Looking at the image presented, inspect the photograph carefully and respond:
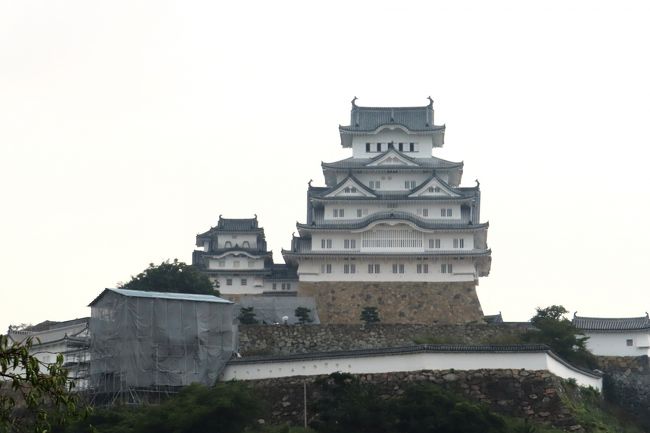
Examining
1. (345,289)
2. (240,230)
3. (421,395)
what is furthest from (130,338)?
(240,230)

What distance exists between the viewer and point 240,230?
202 ft

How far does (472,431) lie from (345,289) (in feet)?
65.6

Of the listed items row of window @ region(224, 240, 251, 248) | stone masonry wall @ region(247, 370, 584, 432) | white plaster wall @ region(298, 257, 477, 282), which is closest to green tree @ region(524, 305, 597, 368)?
stone masonry wall @ region(247, 370, 584, 432)

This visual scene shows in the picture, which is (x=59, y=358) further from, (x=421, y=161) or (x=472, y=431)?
(x=421, y=161)

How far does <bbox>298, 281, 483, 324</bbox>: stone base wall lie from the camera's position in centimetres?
4878

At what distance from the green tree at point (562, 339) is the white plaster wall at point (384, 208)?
1215 cm

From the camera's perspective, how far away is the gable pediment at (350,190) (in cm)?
5197

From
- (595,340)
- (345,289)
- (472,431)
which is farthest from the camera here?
(345,289)

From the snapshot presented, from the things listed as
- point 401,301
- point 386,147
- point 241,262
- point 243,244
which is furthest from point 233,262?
point 401,301

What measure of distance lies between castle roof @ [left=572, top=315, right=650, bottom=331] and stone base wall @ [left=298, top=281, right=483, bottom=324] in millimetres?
6893

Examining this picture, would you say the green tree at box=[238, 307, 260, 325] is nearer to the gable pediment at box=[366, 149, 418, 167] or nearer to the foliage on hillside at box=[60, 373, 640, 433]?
the foliage on hillside at box=[60, 373, 640, 433]

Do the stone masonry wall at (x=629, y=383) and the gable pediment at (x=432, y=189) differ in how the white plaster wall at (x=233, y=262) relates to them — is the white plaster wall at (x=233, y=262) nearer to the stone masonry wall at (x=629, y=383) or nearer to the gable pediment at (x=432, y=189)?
the gable pediment at (x=432, y=189)

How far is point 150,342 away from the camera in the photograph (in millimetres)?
35781

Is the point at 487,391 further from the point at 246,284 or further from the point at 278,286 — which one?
the point at 246,284
